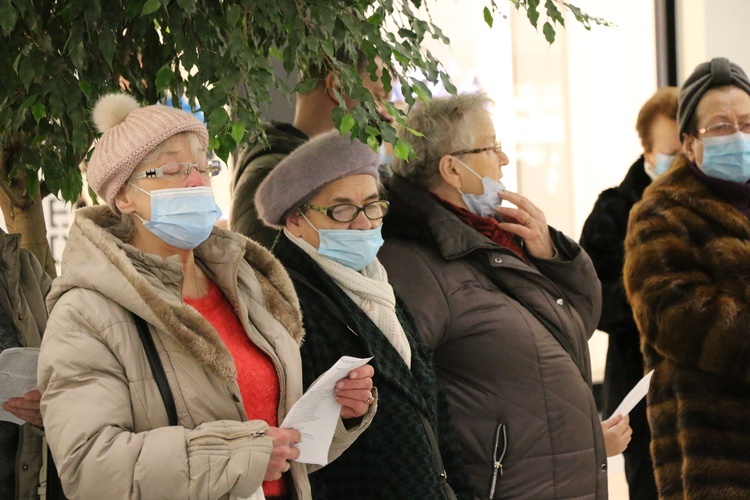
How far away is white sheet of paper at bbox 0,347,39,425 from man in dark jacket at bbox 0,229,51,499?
0.15 ft

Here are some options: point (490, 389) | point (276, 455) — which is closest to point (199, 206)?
point (276, 455)

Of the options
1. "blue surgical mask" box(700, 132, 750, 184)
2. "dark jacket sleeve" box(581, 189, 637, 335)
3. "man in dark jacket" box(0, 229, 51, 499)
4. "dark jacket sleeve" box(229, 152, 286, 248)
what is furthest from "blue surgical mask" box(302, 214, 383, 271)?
"dark jacket sleeve" box(581, 189, 637, 335)

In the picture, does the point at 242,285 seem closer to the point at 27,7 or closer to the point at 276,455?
the point at 276,455

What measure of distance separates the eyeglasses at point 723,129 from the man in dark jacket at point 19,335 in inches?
89.6

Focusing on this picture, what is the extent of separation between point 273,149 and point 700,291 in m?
1.50

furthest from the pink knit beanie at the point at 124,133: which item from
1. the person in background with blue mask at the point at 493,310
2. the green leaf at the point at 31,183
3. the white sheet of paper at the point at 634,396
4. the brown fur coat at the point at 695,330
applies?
the brown fur coat at the point at 695,330

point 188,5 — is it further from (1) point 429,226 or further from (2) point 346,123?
(1) point 429,226

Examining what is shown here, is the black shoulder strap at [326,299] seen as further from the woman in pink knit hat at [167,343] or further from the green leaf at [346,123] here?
the green leaf at [346,123]

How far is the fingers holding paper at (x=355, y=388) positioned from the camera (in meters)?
2.41

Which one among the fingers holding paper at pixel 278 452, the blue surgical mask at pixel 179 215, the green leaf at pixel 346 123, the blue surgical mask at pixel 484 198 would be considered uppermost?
the green leaf at pixel 346 123

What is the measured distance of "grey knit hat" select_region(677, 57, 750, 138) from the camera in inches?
143

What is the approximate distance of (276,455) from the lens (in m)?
2.21

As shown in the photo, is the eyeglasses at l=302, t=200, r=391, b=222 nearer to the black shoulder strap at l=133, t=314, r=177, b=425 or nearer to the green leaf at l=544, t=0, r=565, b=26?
the green leaf at l=544, t=0, r=565, b=26

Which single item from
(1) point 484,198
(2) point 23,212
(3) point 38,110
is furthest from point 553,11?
(2) point 23,212
